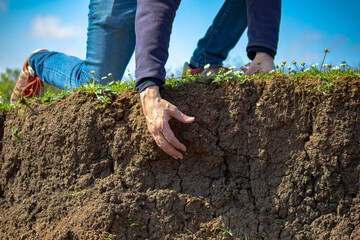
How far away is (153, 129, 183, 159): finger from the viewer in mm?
2104

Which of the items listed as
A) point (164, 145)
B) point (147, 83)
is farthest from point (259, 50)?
point (164, 145)

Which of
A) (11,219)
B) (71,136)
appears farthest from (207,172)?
(11,219)

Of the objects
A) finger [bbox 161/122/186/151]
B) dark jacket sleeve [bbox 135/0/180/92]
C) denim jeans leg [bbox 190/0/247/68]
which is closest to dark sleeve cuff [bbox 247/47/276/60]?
dark jacket sleeve [bbox 135/0/180/92]

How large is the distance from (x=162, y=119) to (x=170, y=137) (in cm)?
13

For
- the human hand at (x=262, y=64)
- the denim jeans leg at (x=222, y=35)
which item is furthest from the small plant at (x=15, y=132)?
the human hand at (x=262, y=64)

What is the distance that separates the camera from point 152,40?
2.23 meters

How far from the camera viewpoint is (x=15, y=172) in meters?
2.90

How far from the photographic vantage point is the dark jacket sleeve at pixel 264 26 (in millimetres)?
2613

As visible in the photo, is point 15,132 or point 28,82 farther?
point 28,82

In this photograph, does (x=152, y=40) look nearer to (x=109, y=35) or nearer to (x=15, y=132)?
(x=109, y=35)

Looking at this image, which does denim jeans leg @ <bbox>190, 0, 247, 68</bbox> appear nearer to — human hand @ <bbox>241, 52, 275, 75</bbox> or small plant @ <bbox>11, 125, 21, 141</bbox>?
human hand @ <bbox>241, 52, 275, 75</bbox>

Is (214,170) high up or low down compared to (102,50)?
down

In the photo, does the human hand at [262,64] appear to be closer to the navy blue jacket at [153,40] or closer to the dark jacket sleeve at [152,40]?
the navy blue jacket at [153,40]

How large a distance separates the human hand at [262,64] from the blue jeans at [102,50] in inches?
55.1
